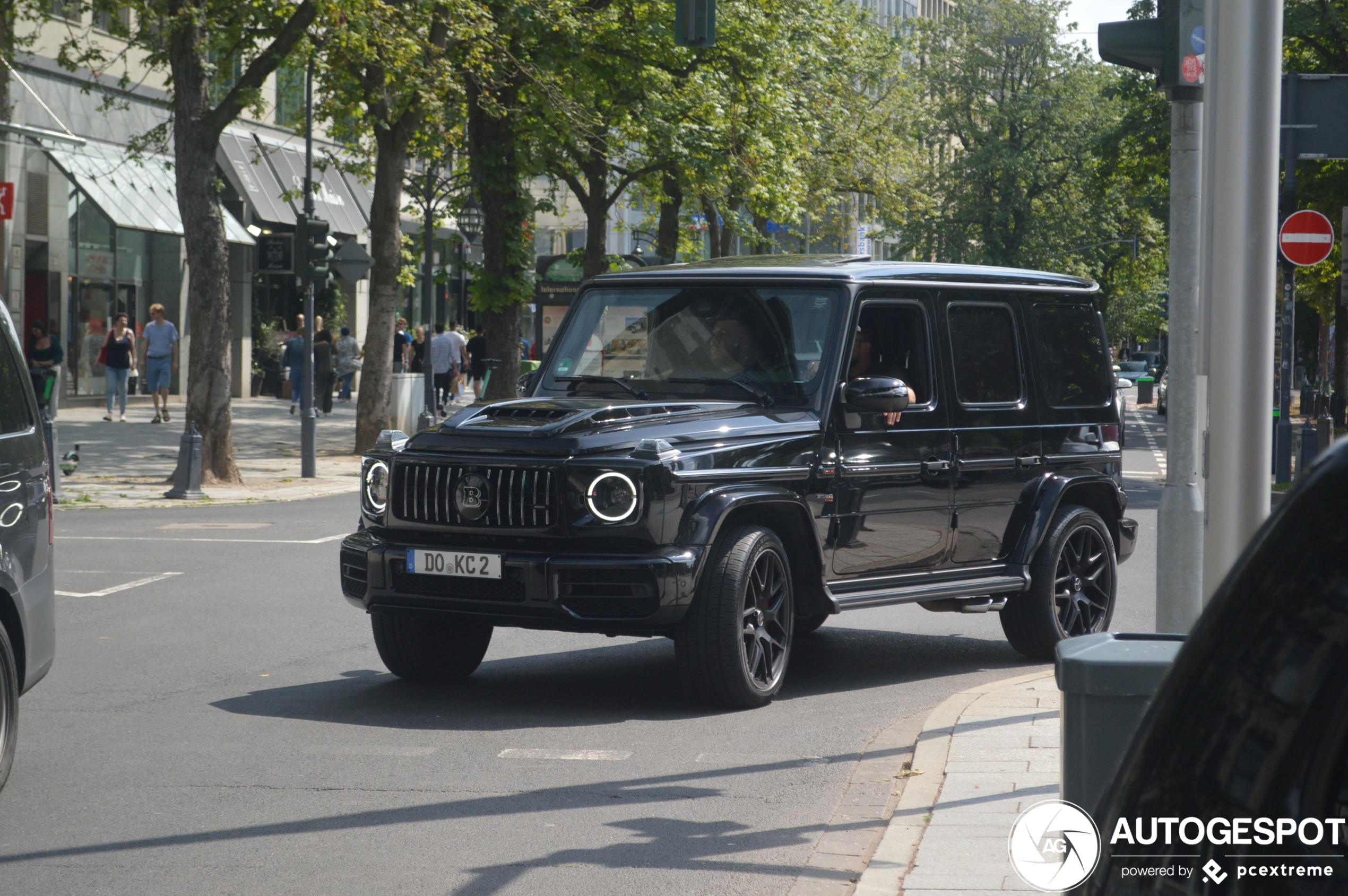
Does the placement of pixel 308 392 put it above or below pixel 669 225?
below

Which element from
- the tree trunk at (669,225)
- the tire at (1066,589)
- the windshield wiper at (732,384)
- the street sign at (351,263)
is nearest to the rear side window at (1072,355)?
the tire at (1066,589)

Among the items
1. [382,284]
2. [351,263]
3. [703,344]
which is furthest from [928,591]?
[351,263]

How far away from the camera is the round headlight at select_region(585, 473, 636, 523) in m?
7.00

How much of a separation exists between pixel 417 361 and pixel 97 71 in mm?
20684

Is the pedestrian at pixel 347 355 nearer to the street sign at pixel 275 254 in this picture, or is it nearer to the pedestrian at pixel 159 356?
the pedestrian at pixel 159 356

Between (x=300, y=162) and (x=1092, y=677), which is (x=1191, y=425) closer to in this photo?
(x=1092, y=677)

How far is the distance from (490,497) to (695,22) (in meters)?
7.43

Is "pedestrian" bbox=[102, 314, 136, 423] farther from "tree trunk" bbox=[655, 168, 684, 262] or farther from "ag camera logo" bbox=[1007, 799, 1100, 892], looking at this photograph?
"ag camera logo" bbox=[1007, 799, 1100, 892]

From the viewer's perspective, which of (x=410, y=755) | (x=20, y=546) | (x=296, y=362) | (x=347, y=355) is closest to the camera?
(x=20, y=546)

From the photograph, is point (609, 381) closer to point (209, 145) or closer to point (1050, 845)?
point (1050, 845)

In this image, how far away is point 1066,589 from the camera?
9117 mm

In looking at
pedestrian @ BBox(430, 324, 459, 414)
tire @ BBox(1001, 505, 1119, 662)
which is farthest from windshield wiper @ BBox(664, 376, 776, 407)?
pedestrian @ BBox(430, 324, 459, 414)

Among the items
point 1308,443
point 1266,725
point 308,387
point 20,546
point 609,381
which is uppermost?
point 609,381

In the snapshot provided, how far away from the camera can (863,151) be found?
4584cm
